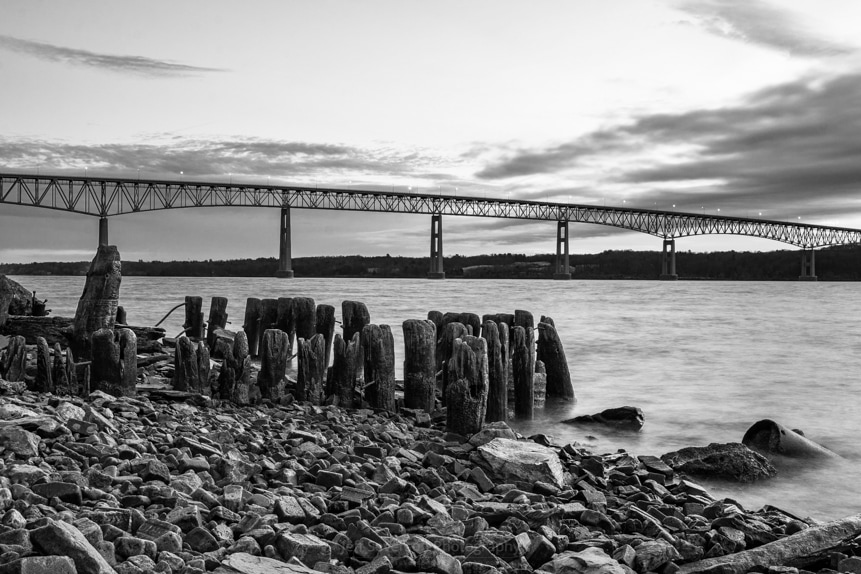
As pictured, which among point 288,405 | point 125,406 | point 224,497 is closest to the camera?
point 224,497

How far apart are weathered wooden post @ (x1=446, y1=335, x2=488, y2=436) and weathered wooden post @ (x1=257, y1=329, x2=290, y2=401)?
74.7 inches

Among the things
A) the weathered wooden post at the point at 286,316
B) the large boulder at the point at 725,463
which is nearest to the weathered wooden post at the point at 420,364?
the large boulder at the point at 725,463

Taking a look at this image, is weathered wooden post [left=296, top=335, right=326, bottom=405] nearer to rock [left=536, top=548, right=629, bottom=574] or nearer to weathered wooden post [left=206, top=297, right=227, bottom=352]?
rock [left=536, top=548, right=629, bottom=574]

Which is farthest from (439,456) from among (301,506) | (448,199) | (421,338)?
(448,199)

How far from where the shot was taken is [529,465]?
4934 mm

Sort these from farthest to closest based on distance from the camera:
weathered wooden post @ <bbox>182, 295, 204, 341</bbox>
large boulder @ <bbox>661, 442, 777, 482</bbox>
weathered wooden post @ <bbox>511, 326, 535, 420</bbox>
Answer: weathered wooden post @ <bbox>182, 295, 204, 341</bbox>, weathered wooden post @ <bbox>511, 326, 535, 420</bbox>, large boulder @ <bbox>661, 442, 777, 482</bbox>

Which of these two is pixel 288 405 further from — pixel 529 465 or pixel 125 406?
pixel 529 465

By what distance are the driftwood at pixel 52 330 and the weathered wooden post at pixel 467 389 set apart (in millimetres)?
5569

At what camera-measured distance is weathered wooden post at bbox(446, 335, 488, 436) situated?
6.64 m

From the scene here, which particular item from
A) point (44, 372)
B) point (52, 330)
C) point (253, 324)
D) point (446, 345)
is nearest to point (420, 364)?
point (446, 345)

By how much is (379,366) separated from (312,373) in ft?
2.44

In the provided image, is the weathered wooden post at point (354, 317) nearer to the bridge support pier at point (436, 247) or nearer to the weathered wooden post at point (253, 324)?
the weathered wooden post at point (253, 324)

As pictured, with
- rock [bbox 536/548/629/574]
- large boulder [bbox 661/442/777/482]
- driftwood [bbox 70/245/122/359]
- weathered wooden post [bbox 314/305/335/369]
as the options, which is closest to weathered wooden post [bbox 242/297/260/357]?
weathered wooden post [bbox 314/305/335/369]

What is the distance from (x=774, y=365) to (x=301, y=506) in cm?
1584
